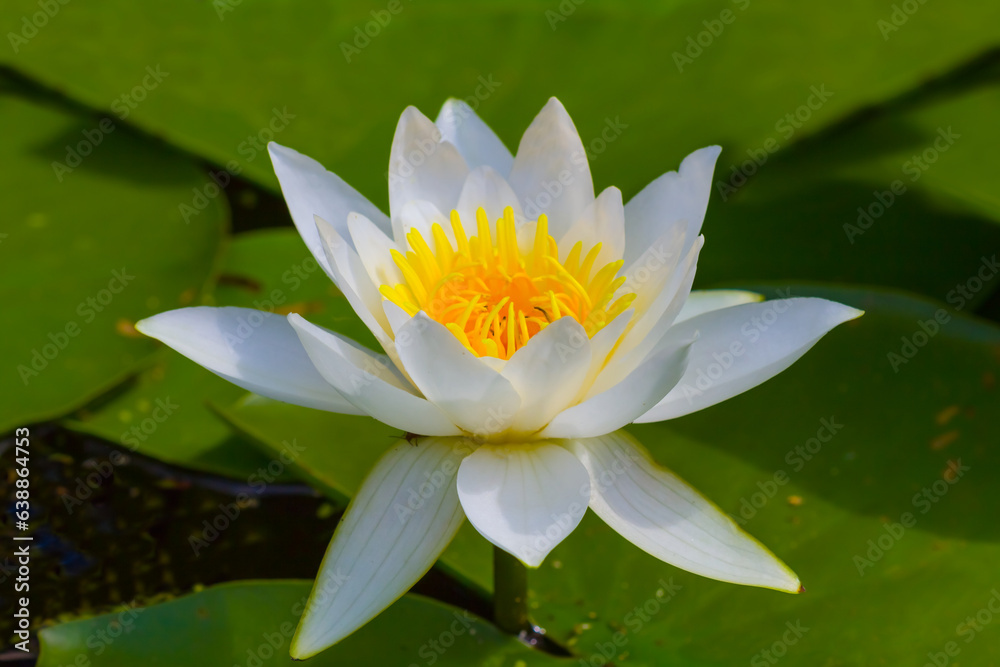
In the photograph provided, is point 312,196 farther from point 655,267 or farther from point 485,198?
point 655,267

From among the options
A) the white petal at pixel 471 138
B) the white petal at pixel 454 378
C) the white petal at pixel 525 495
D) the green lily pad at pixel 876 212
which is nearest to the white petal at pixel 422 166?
the white petal at pixel 471 138

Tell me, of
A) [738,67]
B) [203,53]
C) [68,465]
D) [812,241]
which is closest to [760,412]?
[812,241]

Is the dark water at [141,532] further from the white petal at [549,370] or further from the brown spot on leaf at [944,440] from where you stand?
the brown spot on leaf at [944,440]

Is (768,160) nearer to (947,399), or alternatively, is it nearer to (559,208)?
(947,399)

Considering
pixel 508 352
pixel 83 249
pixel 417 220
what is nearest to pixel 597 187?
pixel 417 220

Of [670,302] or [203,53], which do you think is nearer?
[670,302]

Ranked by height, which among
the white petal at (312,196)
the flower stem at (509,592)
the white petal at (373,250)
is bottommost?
the flower stem at (509,592)
